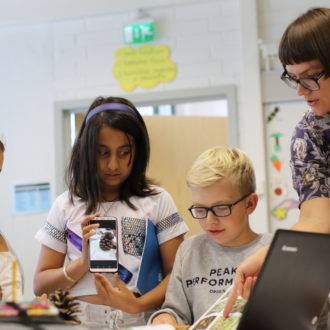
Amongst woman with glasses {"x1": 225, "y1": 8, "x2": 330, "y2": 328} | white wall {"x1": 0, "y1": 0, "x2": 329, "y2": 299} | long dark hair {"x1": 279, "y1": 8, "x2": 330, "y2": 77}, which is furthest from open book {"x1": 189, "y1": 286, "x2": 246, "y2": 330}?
white wall {"x1": 0, "y1": 0, "x2": 329, "y2": 299}

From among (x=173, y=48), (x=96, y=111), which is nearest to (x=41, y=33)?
(x=173, y=48)

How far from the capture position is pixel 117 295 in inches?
48.4

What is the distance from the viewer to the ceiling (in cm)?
343

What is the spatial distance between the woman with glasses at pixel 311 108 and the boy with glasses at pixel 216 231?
0.15m

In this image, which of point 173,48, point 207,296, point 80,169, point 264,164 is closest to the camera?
point 207,296

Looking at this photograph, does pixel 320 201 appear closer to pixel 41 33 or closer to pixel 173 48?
pixel 173 48

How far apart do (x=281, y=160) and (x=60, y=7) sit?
6.12 ft

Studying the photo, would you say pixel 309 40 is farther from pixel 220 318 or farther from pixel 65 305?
pixel 65 305

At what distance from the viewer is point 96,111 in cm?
153

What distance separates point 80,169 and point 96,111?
0.19m

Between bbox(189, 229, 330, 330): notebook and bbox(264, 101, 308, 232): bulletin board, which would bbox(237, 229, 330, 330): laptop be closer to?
bbox(189, 229, 330, 330): notebook

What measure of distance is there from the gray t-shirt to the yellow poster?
7.60 feet

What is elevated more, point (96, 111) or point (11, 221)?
point (96, 111)

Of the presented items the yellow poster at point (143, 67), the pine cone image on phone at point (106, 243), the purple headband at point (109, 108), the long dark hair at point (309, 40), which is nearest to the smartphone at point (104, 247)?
the pine cone image on phone at point (106, 243)
